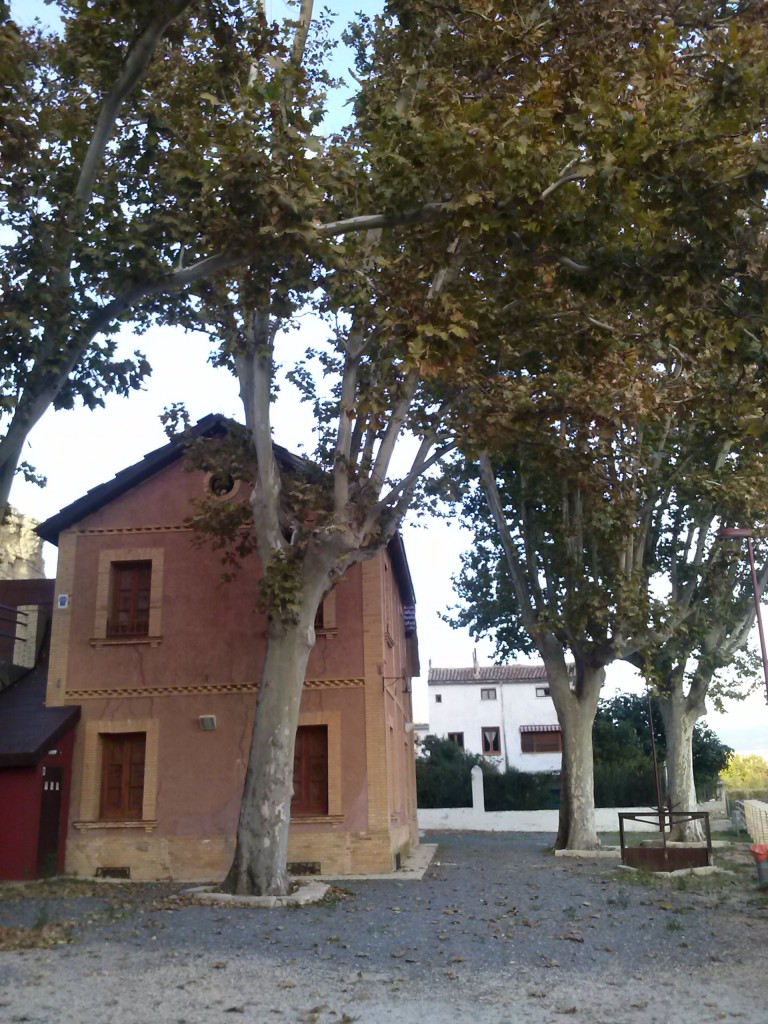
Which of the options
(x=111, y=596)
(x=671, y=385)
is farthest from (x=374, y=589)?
(x=671, y=385)

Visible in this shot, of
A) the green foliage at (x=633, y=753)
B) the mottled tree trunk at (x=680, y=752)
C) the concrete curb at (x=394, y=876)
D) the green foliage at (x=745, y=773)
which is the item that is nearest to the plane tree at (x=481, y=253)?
the concrete curb at (x=394, y=876)

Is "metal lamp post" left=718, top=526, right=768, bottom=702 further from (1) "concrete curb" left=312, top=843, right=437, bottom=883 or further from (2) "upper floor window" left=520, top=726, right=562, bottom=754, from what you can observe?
(2) "upper floor window" left=520, top=726, right=562, bottom=754

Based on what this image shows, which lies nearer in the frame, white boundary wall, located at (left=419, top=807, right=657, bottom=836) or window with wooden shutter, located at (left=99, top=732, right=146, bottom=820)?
window with wooden shutter, located at (left=99, top=732, right=146, bottom=820)

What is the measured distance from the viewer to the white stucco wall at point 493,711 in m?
54.2

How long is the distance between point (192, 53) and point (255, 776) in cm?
Result: 911

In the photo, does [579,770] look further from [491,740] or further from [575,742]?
[491,740]

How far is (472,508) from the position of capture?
24656 millimetres

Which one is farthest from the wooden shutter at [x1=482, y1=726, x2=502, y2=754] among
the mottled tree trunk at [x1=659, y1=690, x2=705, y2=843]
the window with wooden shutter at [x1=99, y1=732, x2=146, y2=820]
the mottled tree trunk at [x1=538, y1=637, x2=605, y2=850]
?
the window with wooden shutter at [x1=99, y1=732, x2=146, y2=820]

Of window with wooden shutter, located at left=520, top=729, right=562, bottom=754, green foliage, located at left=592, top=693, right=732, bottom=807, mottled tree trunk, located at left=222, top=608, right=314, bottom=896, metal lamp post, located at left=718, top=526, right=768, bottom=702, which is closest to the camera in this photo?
mottled tree trunk, located at left=222, top=608, right=314, bottom=896

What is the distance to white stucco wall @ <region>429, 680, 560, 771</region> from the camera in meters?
54.2

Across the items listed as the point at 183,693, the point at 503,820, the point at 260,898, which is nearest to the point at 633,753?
the point at 503,820

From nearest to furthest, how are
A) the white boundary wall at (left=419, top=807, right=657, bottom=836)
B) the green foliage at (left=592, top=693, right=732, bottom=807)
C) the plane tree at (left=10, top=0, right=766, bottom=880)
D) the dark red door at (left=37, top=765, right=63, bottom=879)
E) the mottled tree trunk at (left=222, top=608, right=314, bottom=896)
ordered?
1. the plane tree at (left=10, top=0, right=766, bottom=880)
2. the mottled tree trunk at (left=222, top=608, right=314, bottom=896)
3. the dark red door at (left=37, top=765, right=63, bottom=879)
4. the white boundary wall at (left=419, top=807, right=657, bottom=836)
5. the green foliage at (left=592, top=693, right=732, bottom=807)

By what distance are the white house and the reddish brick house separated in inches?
1421

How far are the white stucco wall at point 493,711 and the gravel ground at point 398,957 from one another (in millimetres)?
41325
